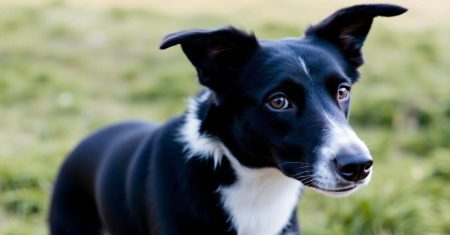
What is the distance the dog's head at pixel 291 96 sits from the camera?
2623mm

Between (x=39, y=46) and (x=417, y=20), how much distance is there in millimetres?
4808

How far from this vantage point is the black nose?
2508 mm

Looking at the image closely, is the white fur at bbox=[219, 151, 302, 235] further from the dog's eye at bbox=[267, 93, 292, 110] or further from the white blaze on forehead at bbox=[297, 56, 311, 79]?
the white blaze on forehead at bbox=[297, 56, 311, 79]

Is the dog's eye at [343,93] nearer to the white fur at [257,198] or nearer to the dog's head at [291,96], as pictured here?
the dog's head at [291,96]

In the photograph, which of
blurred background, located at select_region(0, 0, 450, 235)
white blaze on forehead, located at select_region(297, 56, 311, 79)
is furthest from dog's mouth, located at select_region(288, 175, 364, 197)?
blurred background, located at select_region(0, 0, 450, 235)

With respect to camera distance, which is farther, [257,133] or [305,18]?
[305,18]

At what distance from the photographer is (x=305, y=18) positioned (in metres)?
9.52

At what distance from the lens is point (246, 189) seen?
10.0 feet

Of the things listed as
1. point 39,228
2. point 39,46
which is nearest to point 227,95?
point 39,228

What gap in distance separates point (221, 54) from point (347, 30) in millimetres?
574

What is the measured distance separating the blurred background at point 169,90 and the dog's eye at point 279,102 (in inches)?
62.2

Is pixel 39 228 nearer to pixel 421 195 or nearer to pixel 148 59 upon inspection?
pixel 421 195

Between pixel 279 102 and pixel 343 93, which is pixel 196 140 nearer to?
pixel 279 102

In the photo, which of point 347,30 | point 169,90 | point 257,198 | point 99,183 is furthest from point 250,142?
point 169,90
